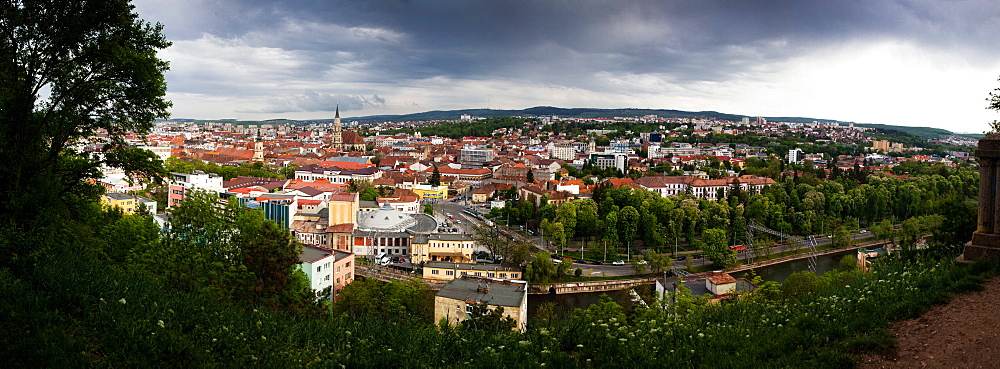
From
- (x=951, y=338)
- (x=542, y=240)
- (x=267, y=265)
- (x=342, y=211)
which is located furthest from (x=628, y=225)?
(x=951, y=338)

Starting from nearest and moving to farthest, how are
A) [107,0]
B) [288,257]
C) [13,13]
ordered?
[13,13] < [107,0] < [288,257]

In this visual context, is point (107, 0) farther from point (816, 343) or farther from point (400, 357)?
point (816, 343)

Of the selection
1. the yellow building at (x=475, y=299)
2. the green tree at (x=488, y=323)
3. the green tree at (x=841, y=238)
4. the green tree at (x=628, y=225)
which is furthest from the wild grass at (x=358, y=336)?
the green tree at (x=841, y=238)

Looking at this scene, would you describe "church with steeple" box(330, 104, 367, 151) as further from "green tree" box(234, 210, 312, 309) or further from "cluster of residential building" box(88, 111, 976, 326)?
"green tree" box(234, 210, 312, 309)

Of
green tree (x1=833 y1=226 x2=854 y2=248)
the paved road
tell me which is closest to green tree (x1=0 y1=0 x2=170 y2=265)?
the paved road

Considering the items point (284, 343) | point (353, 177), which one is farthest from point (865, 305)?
point (353, 177)

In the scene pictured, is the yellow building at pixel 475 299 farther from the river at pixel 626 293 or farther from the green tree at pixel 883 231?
the green tree at pixel 883 231
